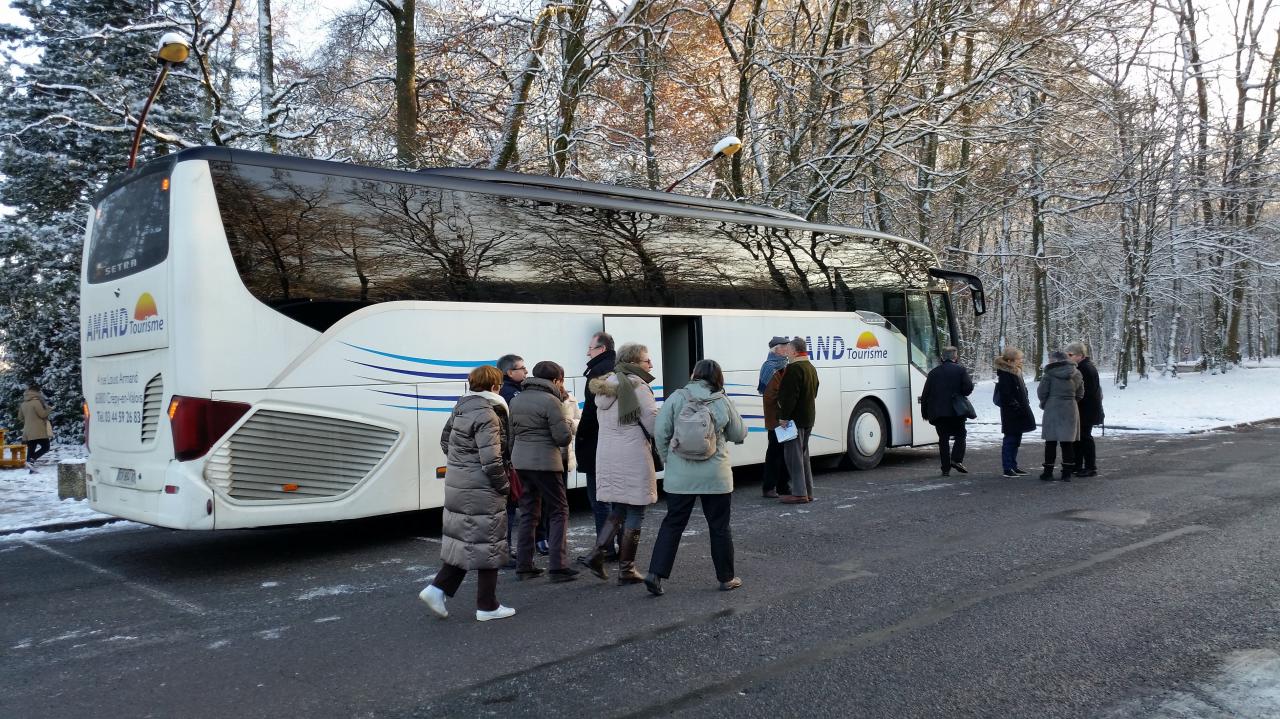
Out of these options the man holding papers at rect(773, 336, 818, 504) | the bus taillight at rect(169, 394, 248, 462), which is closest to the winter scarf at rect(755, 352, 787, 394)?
the man holding papers at rect(773, 336, 818, 504)

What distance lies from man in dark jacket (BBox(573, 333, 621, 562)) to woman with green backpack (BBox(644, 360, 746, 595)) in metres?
0.99

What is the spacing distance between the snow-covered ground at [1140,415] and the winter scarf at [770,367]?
24.8 ft

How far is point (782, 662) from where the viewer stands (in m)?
4.67

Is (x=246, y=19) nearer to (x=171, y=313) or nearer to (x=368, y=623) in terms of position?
(x=171, y=313)

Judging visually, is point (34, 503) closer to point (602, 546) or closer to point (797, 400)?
point (602, 546)

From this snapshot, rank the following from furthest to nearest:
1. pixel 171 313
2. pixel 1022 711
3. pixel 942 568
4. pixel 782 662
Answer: pixel 171 313
pixel 942 568
pixel 782 662
pixel 1022 711

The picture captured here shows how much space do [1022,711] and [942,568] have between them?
276 centimetres

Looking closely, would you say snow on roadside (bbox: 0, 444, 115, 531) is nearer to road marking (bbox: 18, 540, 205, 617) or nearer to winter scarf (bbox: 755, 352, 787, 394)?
road marking (bbox: 18, 540, 205, 617)

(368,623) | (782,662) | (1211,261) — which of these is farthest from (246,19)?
(1211,261)

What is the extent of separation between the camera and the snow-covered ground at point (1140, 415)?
35.6 ft

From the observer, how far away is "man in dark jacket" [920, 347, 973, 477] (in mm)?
11984

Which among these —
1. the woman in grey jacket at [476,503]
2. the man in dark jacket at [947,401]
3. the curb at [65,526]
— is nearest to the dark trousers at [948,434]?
the man in dark jacket at [947,401]

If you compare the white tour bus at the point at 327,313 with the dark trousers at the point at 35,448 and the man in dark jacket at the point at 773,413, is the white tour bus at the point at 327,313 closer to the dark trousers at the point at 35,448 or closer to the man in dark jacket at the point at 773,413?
the man in dark jacket at the point at 773,413

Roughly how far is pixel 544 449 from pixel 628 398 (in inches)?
29.6
